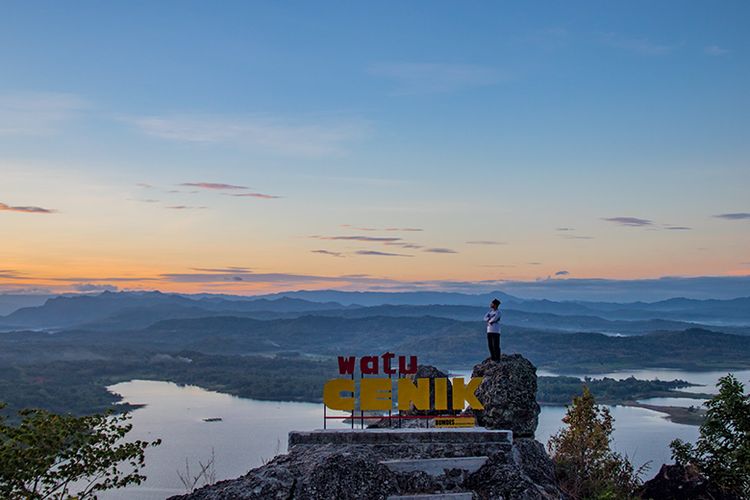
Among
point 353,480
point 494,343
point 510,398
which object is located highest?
point 494,343

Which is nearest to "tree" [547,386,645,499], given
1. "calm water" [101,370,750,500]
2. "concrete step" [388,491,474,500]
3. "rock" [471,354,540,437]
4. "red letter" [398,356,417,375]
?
"rock" [471,354,540,437]

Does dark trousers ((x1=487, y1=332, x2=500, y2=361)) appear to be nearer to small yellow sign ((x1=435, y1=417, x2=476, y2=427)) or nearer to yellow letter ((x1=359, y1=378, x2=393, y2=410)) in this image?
small yellow sign ((x1=435, y1=417, x2=476, y2=427))

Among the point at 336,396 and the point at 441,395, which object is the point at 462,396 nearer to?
the point at 441,395

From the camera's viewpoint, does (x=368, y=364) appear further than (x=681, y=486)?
→ No

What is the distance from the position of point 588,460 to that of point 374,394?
11.5 m

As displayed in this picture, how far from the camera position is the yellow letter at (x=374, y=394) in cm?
2998

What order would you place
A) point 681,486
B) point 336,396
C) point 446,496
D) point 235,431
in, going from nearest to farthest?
point 446,496 < point 336,396 < point 681,486 < point 235,431

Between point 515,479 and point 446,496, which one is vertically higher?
point 515,479

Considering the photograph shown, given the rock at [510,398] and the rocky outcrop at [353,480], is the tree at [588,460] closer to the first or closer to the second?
the rock at [510,398]

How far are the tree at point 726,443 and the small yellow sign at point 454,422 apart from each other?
10288 millimetres

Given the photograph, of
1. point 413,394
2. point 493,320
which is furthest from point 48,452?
point 493,320

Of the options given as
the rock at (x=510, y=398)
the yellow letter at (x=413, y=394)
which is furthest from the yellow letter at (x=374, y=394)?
the rock at (x=510, y=398)

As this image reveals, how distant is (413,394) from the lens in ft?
102

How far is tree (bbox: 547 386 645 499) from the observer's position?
32.9 m
